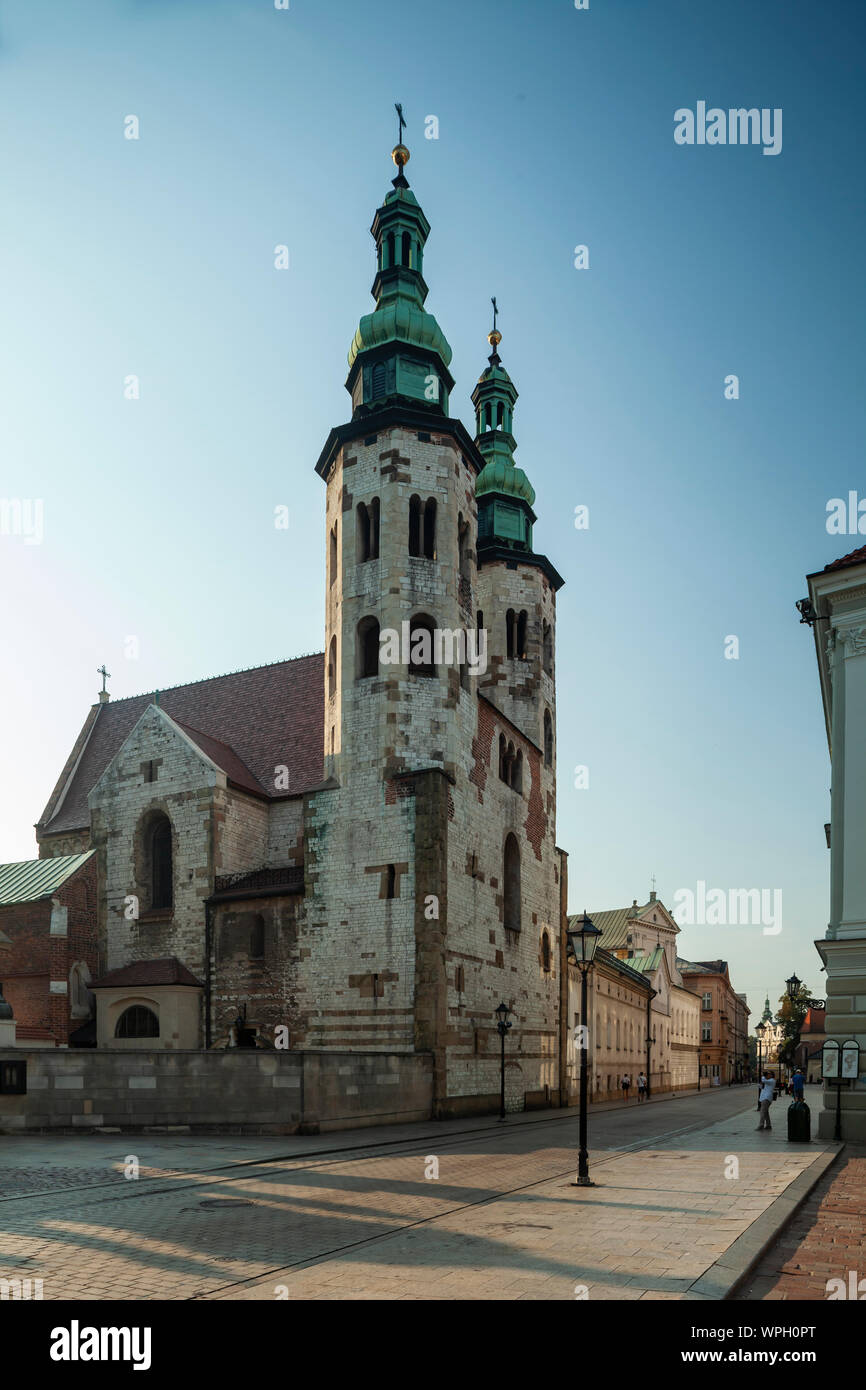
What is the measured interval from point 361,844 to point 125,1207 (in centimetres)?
1898

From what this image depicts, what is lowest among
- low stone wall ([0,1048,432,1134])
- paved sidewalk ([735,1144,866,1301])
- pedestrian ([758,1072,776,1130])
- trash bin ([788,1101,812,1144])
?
pedestrian ([758,1072,776,1130])

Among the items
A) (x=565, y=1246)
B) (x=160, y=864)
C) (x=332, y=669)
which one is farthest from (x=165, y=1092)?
(x=332, y=669)

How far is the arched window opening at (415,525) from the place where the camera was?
33.7 metres

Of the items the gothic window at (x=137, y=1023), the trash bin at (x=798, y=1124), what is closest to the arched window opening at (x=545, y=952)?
the gothic window at (x=137, y=1023)

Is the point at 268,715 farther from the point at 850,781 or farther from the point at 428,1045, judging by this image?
the point at 850,781

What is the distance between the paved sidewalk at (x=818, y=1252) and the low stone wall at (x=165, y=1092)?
11.1m

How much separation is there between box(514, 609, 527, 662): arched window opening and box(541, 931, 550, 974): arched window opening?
1097 cm

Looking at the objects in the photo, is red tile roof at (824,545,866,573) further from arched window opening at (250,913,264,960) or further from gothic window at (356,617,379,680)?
arched window opening at (250,913,264,960)

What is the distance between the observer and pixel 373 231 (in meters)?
37.9

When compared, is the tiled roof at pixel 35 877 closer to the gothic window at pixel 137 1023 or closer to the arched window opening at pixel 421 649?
the gothic window at pixel 137 1023

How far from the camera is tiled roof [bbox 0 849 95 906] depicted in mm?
34500

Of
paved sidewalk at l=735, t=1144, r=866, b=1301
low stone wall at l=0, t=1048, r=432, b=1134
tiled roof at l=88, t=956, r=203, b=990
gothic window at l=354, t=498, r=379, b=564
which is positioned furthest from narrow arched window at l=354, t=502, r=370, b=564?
paved sidewalk at l=735, t=1144, r=866, b=1301

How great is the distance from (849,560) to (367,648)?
47.6ft
